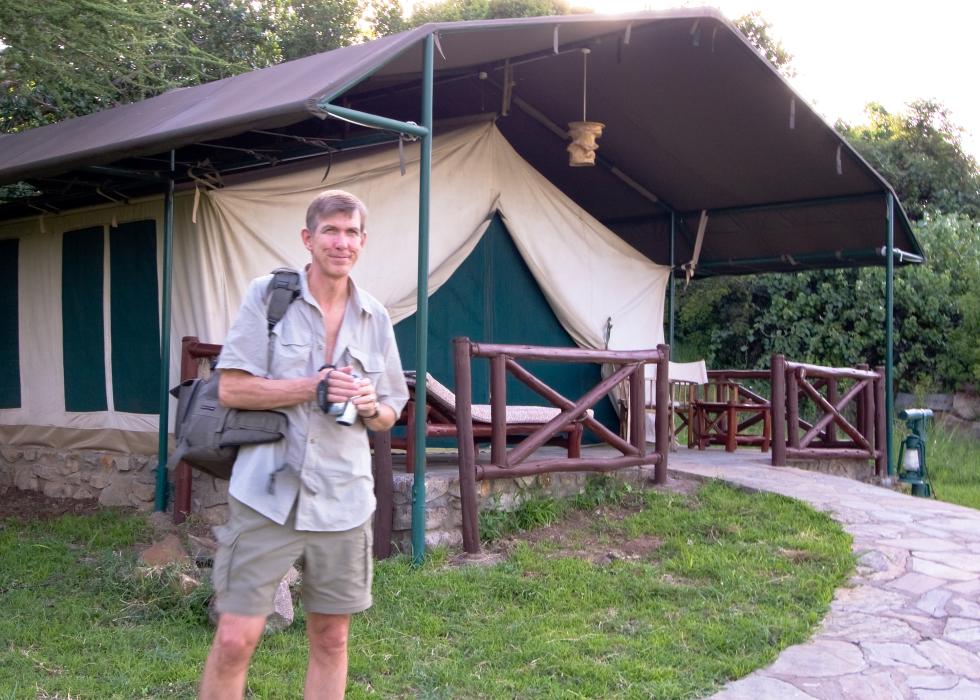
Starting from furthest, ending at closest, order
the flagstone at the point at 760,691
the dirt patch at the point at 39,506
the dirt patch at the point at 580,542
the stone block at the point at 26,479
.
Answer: the stone block at the point at 26,479
the dirt patch at the point at 39,506
the dirt patch at the point at 580,542
the flagstone at the point at 760,691

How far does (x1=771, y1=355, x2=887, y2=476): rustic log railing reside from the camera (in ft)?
24.4

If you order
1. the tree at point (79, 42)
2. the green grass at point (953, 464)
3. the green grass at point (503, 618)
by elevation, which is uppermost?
the tree at point (79, 42)

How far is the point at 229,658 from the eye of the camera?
8.30ft

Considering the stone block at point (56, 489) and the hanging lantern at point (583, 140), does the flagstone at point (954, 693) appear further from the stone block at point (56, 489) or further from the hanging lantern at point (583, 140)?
the stone block at point (56, 489)

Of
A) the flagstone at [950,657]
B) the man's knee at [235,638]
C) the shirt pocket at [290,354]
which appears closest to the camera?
the man's knee at [235,638]

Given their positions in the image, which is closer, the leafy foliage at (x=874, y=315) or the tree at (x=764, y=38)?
the leafy foliage at (x=874, y=315)

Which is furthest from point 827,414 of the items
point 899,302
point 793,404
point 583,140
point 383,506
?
point 899,302

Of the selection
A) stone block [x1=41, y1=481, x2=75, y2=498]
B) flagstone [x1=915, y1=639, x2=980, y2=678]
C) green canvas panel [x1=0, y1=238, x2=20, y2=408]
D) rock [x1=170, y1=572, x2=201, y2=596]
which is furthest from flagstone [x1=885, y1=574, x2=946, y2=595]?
green canvas panel [x1=0, y1=238, x2=20, y2=408]

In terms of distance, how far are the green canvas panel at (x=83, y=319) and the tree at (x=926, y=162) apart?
38.0 feet

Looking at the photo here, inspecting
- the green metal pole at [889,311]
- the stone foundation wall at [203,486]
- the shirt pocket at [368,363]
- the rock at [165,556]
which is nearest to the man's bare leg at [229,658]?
the shirt pocket at [368,363]

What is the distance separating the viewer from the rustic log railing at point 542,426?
544 centimetres

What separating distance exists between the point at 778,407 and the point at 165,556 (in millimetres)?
4458

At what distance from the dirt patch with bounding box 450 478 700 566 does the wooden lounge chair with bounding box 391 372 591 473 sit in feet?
1.43

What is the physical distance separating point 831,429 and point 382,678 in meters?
6.17
